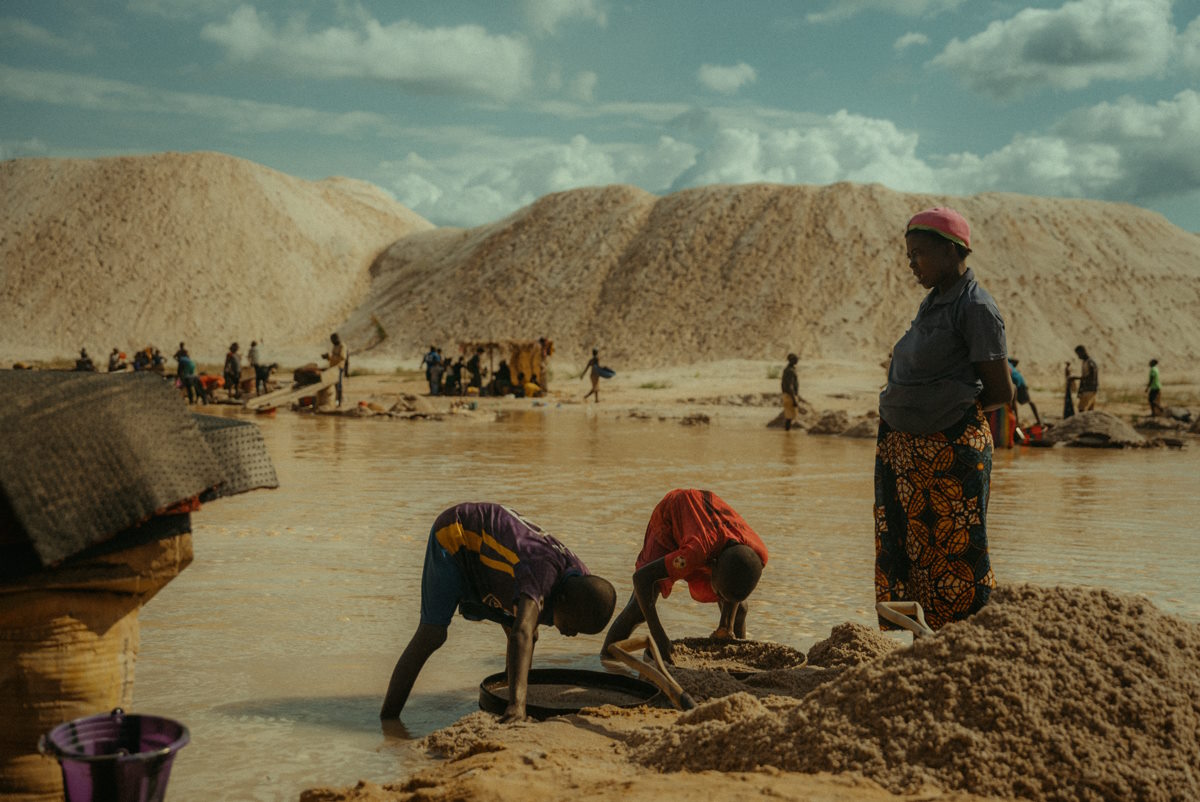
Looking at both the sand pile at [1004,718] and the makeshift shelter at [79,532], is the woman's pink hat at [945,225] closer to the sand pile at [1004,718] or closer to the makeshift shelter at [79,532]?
the sand pile at [1004,718]

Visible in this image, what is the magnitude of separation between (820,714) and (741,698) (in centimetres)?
36

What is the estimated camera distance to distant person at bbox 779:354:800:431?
20.5 meters

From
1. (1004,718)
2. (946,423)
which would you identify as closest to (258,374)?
(946,423)

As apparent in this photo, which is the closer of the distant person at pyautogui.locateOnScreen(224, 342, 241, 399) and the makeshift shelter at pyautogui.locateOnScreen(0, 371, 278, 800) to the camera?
the makeshift shelter at pyautogui.locateOnScreen(0, 371, 278, 800)

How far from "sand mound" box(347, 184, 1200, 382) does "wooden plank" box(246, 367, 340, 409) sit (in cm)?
3067

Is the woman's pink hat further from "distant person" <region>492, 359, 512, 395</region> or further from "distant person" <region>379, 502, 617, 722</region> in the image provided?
"distant person" <region>492, 359, 512, 395</region>

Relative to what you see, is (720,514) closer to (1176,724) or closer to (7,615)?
(1176,724)

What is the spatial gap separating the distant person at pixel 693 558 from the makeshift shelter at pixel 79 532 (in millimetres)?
2006

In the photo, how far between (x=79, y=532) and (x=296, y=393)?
21567 millimetres

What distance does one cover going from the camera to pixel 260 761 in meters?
4.00

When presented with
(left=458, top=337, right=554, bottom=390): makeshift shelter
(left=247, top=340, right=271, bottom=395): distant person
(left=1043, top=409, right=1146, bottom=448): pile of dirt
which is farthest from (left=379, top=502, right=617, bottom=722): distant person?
(left=458, top=337, right=554, bottom=390): makeshift shelter

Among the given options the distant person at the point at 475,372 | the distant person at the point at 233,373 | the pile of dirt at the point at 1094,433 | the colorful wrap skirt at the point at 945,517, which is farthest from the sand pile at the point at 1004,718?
the distant person at the point at 475,372

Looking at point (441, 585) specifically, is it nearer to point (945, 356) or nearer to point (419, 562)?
point (945, 356)

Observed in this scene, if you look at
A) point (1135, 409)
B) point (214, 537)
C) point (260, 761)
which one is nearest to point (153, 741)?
point (260, 761)
